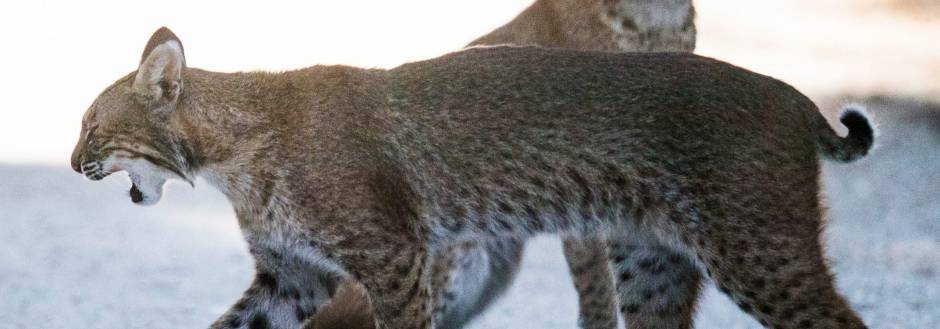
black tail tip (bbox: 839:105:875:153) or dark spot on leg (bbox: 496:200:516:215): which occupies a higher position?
black tail tip (bbox: 839:105:875:153)

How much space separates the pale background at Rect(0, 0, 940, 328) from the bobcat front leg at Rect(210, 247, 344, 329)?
497 mm

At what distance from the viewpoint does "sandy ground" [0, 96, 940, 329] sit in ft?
24.0

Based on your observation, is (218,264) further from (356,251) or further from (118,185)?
(356,251)

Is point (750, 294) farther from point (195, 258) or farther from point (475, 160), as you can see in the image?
point (195, 258)

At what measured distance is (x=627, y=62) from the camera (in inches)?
224

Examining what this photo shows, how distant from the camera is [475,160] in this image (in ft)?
18.5

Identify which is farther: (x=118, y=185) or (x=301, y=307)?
A: (x=118, y=185)

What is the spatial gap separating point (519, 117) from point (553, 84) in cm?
14

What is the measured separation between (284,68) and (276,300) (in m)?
4.29

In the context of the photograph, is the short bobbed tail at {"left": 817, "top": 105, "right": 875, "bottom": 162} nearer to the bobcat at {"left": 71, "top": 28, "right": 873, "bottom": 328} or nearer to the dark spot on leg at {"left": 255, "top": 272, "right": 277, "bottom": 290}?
the bobcat at {"left": 71, "top": 28, "right": 873, "bottom": 328}

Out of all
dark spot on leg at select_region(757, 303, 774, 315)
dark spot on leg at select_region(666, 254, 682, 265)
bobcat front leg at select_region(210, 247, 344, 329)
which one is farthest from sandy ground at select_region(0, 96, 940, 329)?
bobcat front leg at select_region(210, 247, 344, 329)

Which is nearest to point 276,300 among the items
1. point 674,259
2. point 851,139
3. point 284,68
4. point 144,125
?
point 144,125

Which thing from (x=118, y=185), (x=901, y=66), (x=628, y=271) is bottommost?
(x=901, y=66)

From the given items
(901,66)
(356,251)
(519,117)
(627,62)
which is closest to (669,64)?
Answer: (627,62)
